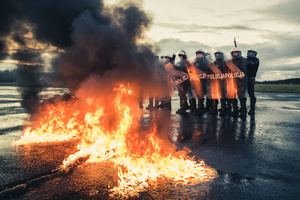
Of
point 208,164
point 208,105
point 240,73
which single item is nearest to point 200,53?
point 240,73

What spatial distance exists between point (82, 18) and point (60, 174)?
2.74 m

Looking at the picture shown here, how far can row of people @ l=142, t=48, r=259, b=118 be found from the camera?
8.91 meters

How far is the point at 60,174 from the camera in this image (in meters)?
3.30

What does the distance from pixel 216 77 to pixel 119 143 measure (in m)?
6.46

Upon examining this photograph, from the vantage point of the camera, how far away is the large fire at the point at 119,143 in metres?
3.17

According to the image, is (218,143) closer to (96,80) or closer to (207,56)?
(96,80)

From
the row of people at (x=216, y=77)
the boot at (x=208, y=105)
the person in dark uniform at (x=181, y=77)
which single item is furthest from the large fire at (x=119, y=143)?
the boot at (x=208, y=105)

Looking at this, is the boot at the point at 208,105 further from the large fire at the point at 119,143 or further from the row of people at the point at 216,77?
the large fire at the point at 119,143

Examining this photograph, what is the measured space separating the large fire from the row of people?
4.46 metres

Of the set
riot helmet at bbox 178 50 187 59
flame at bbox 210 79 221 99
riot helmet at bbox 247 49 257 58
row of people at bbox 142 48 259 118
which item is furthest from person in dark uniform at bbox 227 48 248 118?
riot helmet at bbox 178 50 187 59

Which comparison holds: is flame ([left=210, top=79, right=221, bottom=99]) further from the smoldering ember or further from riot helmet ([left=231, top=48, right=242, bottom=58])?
the smoldering ember

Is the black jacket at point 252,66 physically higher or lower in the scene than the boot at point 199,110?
higher

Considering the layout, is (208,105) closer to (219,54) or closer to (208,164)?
(219,54)

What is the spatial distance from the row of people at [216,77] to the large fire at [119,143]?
14.6 feet
